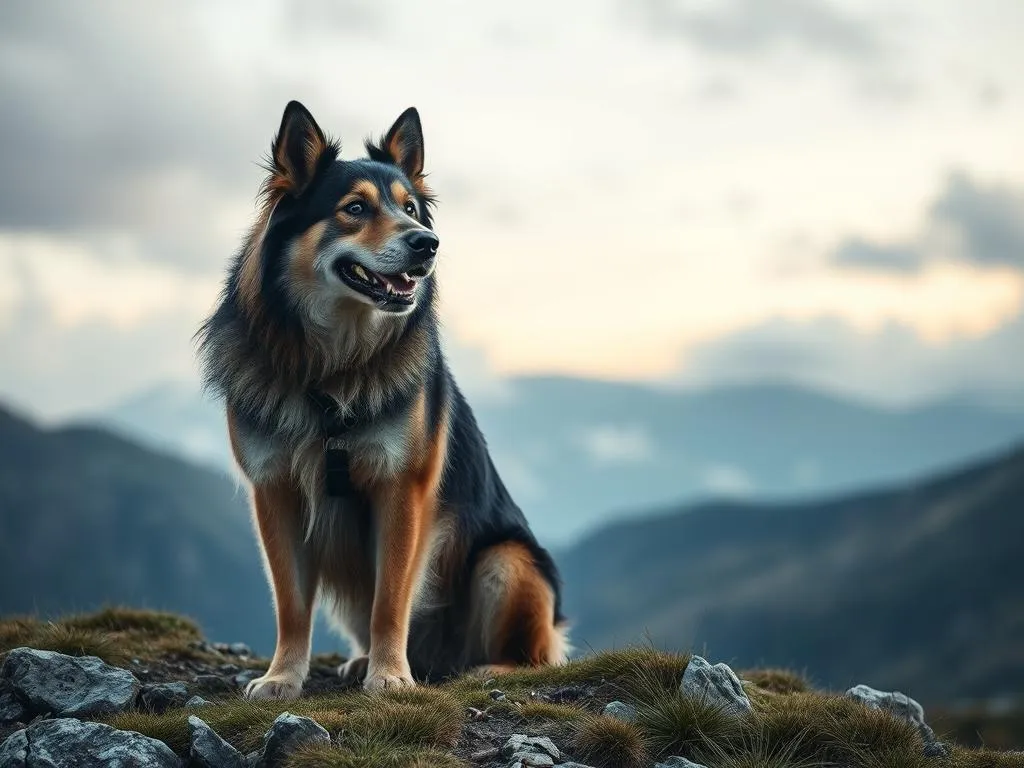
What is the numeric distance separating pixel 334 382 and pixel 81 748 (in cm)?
358

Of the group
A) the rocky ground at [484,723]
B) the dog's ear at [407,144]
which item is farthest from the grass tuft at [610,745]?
the dog's ear at [407,144]

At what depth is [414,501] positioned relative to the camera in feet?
32.0

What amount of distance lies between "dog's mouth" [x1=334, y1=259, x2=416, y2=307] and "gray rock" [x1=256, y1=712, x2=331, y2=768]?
3.42 m

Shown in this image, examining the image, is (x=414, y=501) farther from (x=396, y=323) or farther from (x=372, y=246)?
(x=372, y=246)

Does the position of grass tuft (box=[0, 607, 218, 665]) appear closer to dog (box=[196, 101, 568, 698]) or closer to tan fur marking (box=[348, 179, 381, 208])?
dog (box=[196, 101, 568, 698])

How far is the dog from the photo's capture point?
9.43 meters

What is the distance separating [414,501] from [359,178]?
2888 millimetres

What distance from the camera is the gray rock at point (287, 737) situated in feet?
25.4

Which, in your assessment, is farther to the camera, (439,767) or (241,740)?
(241,740)

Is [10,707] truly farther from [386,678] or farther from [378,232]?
[378,232]

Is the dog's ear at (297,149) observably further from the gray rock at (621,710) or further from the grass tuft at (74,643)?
the gray rock at (621,710)

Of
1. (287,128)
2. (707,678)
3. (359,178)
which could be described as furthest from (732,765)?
(287,128)

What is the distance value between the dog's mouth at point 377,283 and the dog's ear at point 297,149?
910 millimetres

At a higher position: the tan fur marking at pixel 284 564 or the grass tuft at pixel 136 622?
the tan fur marking at pixel 284 564
